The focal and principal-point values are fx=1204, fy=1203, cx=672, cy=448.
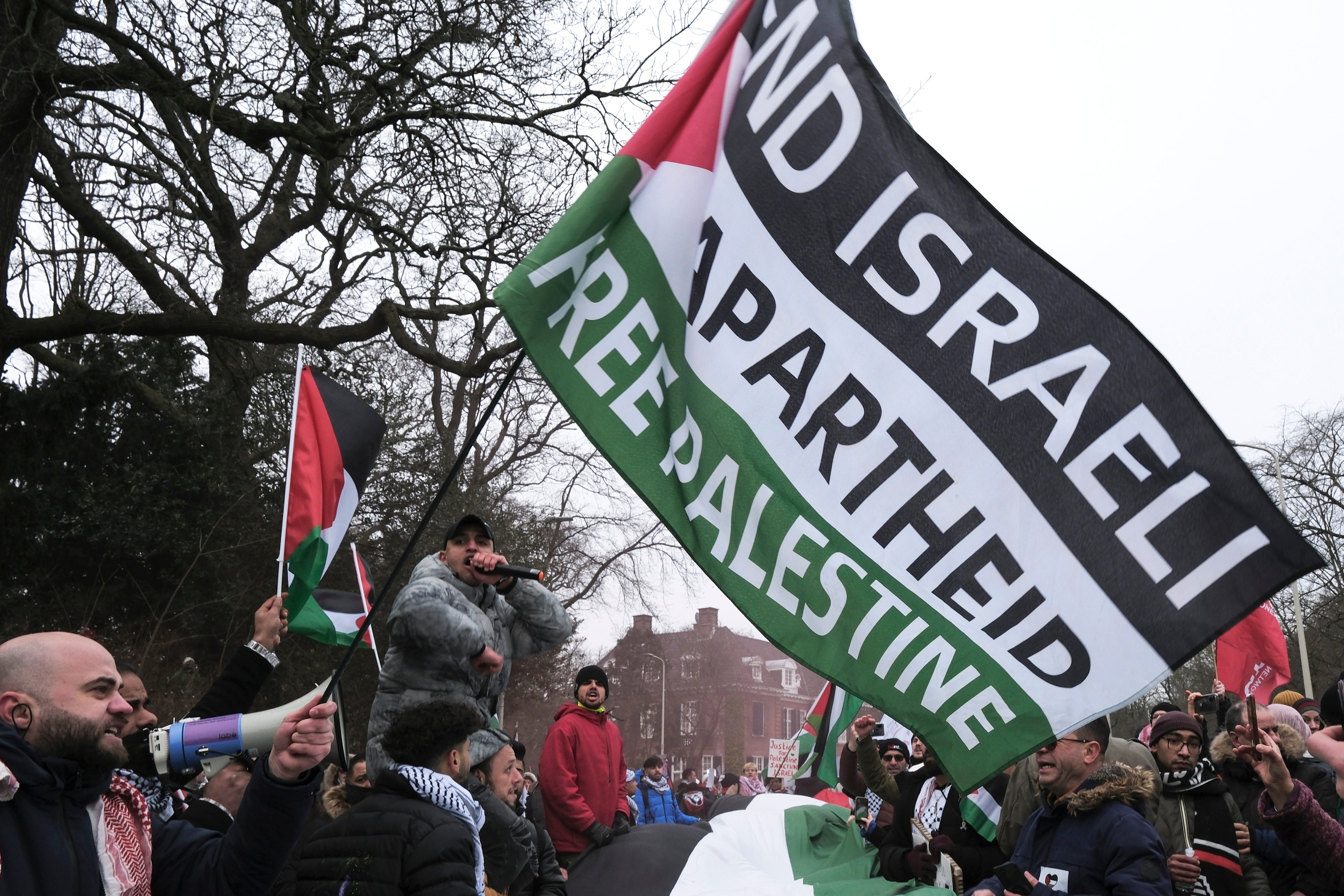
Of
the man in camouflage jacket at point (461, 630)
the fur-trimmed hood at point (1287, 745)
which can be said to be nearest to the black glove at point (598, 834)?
the man in camouflage jacket at point (461, 630)

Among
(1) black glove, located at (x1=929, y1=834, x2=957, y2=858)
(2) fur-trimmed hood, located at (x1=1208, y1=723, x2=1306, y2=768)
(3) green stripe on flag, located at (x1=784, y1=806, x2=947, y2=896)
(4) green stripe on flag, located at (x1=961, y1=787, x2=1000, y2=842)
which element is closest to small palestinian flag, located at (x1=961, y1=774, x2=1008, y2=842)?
(4) green stripe on flag, located at (x1=961, y1=787, x2=1000, y2=842)

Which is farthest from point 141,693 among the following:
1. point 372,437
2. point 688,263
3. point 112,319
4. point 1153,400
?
point 112,319

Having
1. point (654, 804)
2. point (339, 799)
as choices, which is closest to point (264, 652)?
point (339, 799)

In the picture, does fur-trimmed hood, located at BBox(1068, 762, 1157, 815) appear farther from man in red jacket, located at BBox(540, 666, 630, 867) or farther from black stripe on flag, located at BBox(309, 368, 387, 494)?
black stripe on flag, located at BBox(309, 368, 387, 494)

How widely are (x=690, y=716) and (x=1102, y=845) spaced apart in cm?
7333

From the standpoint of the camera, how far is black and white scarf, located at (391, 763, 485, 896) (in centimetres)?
409

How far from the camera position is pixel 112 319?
35.8 feet

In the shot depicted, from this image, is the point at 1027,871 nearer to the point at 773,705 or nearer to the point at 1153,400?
the point at 1153,400

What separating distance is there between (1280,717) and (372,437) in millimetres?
5567

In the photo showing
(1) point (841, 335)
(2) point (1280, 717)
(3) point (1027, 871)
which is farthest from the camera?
(2) point (1280, 717)

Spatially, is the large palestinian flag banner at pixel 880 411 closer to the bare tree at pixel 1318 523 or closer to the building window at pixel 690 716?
the bare tree at pixel 1318 523

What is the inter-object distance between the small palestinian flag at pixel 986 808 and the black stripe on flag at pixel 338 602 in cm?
442

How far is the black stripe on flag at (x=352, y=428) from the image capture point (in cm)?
704

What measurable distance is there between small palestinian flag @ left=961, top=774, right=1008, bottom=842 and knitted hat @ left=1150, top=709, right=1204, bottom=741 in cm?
90
